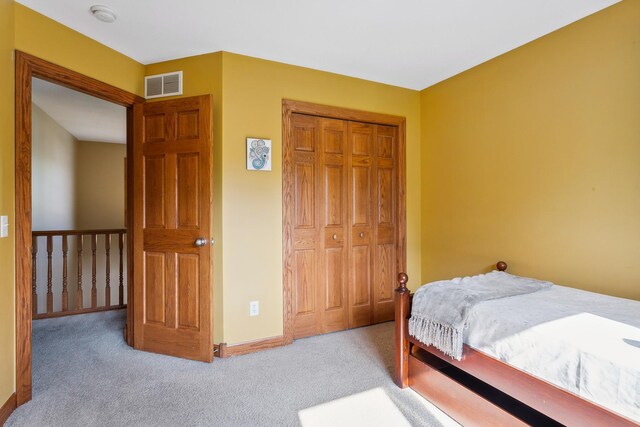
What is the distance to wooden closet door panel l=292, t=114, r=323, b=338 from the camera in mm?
2855

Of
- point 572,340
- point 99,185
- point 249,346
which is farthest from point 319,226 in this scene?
point 99,185

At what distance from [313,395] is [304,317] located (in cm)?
93

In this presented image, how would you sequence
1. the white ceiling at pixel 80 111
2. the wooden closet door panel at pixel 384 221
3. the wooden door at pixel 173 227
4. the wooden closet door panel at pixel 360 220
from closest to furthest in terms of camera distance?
the wooden door at pixel 173 227
the wooden closet door panel at pixel 360 220
the wooden closet door panel at pixel 384 221
the white ceiling at pixel 80 111

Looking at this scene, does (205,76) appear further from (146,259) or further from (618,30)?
(618,30)

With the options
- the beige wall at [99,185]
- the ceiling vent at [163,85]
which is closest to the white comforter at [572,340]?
the ceiling vent at [163,85]

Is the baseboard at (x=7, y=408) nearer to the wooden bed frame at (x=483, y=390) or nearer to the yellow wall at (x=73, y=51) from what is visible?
the yellow wall at (x=73, y=51)

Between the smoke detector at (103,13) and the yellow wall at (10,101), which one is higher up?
the smoke detector at (103,13)

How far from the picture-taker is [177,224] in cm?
251

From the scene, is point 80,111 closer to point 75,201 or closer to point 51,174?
point 51,174

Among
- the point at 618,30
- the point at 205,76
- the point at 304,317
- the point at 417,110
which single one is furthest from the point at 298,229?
the point at 618,30

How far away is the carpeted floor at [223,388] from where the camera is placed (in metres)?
1.77

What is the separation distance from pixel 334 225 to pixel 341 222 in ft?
→ 0.27

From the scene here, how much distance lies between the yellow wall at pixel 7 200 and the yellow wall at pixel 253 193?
126 centimetres

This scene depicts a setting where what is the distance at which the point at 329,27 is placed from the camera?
2.21 m
